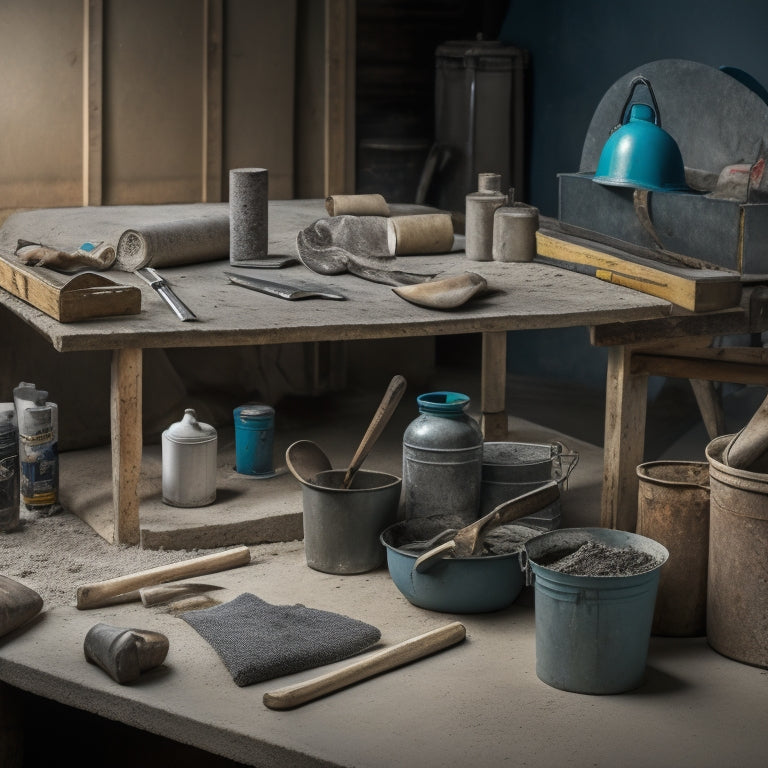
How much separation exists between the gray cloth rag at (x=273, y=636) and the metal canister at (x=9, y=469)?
40.9 inches

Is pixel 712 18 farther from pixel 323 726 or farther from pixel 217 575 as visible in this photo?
pixel 323 726

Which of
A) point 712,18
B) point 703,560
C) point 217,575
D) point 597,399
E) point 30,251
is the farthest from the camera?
point 597,399

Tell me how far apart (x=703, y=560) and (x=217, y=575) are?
62.6 inches

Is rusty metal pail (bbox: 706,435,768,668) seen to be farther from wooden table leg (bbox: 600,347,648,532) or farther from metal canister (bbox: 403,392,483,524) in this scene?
metal canister (bbox: 403,392,483,524)

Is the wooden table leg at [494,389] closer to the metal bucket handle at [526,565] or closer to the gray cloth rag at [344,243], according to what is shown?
the gray cloth rag at [344,243]

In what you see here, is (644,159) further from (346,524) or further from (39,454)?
(39,454)

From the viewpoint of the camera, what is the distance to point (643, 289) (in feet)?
14.5

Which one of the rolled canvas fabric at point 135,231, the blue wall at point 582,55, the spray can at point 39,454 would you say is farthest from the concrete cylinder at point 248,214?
the blue wall at point 582,55

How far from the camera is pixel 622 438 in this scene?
14.5 feet

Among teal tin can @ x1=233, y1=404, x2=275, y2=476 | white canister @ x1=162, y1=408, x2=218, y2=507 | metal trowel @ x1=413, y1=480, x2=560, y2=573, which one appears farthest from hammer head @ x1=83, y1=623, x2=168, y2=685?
teal tin can @ x1=233, y1=404, x2=275, y2=476

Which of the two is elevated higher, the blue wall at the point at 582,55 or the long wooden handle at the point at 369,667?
the blue wall at the point at 582,55

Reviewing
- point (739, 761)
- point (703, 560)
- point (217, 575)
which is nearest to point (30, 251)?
point (217, 575)

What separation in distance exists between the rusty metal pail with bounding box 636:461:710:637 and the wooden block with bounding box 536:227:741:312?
756 mm

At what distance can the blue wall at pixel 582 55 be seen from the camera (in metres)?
6.41
